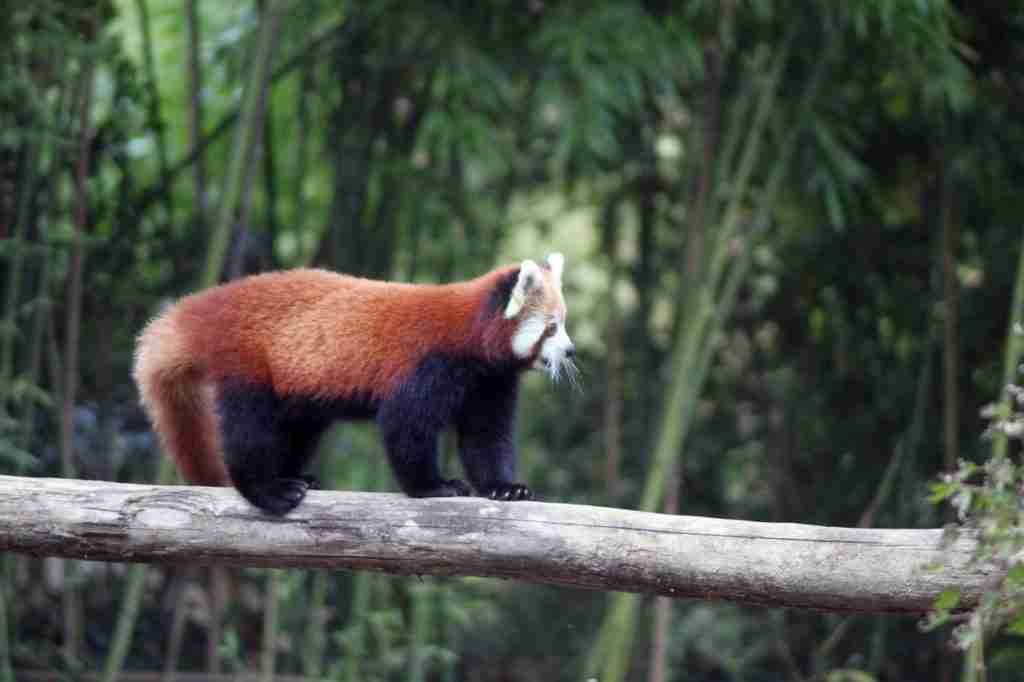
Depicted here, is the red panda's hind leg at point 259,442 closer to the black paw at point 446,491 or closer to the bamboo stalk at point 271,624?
the black paw at point 446,491

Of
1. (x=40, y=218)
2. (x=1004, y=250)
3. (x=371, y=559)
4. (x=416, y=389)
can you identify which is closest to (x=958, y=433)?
(x=1004, y=250)

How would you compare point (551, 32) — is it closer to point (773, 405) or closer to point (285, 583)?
point (285, 583)

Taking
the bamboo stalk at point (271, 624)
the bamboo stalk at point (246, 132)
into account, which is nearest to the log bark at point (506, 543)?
the bamboo stalk at point (246, 132)

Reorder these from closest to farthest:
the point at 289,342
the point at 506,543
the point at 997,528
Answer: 1. the point at 997,528
2. the point at 506,543
3. the point at 289,342

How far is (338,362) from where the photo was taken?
3184 millimetres

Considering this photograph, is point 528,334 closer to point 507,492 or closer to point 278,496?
point 507,492

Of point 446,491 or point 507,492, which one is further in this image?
point 507,492

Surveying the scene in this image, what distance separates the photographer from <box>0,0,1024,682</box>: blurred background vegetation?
3682mm

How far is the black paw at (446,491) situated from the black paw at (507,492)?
0.27 ft

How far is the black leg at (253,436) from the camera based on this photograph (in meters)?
2.95

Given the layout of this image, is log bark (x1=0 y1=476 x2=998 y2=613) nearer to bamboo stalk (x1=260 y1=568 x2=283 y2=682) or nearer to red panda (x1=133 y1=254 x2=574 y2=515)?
red panda (x1=133 y1=254 x2=574 y2=515)

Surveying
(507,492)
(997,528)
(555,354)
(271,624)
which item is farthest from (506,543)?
(271,624)

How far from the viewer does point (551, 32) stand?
3504 millimetres

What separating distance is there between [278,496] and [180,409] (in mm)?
596
